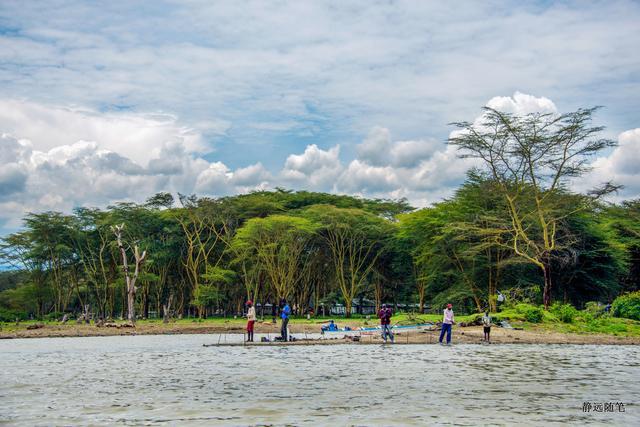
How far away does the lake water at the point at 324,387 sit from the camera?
→ 47.9 ft

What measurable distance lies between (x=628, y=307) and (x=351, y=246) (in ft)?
116

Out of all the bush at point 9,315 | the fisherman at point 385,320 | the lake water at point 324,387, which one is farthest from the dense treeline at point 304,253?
the lake water at point 324,387

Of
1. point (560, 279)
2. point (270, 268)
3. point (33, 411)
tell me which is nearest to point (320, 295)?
point (270, 268)

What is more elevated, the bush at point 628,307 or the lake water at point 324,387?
the bush at point 628,307

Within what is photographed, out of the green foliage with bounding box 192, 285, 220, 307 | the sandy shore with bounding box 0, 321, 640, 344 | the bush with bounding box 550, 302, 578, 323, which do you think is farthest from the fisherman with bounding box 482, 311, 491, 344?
the green foliage with bounding box 192, 285, 220, 307

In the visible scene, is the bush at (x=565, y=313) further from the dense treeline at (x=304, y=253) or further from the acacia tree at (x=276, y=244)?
the acacia tree at (x=276, y=244)

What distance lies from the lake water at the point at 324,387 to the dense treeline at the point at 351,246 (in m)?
24.8

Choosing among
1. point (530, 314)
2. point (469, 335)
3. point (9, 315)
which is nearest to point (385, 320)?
point (469, 335)

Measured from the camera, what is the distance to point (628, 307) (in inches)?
1818

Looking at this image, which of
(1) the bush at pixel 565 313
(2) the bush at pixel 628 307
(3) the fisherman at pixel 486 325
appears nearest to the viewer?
(3) the fisherman at pixel 486 325

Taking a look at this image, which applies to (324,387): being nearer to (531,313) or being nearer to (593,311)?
(531,313)

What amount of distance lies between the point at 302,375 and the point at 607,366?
1166 cm

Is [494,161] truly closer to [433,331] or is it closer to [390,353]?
[433,331]

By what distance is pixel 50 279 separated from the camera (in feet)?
275
